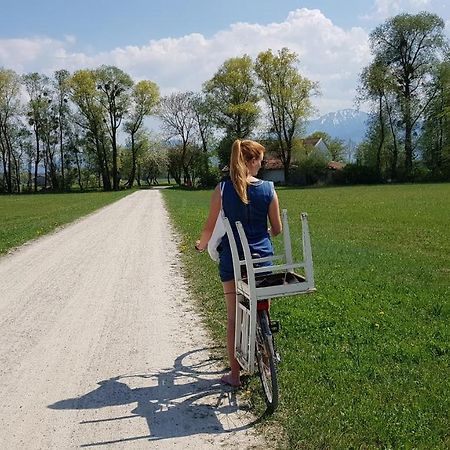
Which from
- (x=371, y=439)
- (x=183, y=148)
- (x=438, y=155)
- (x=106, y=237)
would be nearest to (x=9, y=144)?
(x=183, y=148)

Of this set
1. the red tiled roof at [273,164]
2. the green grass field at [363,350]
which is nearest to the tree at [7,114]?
the red tiled roof at [273,164]

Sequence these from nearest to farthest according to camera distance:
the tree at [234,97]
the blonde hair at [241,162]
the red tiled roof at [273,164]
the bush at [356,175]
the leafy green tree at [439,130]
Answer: the blonde hair at [241,162], the leafy green tree at [439,130], the bush at [356,175], the tree at [234,97], the red tiled roof at [273,164]

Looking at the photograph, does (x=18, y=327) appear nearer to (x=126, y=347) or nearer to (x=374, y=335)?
(x=126, y=347)

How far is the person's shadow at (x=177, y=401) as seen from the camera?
426 cm

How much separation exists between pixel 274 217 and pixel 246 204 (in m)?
0.38

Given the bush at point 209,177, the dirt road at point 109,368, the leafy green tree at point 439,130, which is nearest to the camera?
the dirt road at point 109,368

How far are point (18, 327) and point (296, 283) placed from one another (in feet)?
14.2

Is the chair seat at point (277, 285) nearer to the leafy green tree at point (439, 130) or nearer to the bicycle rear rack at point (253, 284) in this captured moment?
the bicycle rear rack at point (253, 284)

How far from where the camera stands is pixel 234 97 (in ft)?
241

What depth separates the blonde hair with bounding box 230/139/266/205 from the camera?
14.9 ft

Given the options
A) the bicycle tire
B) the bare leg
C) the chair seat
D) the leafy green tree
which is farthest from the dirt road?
the leafy green tree

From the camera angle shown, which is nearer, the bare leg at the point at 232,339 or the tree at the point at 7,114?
the bare leg at the point at 232,339

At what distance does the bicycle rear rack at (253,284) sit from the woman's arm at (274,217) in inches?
10.6

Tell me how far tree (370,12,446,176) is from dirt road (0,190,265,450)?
206ft
